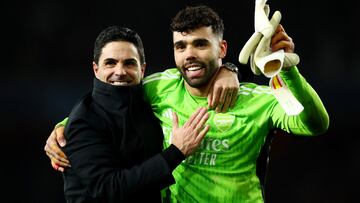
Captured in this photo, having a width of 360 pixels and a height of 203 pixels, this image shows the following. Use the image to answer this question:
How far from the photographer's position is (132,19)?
505 cm

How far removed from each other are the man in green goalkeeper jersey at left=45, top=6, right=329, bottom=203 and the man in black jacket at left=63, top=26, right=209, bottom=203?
112 millimetres

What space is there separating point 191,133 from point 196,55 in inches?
12.6

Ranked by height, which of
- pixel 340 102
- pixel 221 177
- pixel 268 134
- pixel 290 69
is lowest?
pixel 340 102

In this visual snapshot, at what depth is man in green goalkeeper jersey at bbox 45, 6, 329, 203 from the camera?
189 cm

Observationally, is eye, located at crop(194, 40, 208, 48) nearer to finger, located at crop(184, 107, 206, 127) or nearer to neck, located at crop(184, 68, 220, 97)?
neck, located at crop(184, 68, 220, 97)

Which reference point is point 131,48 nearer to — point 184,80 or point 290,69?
point 184,80

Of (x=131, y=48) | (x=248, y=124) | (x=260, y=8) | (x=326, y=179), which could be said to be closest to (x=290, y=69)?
(x=260, y=8)

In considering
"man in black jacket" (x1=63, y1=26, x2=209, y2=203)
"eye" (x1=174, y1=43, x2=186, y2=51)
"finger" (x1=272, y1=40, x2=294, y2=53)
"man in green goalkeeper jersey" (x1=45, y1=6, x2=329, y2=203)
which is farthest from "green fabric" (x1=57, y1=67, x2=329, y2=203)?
"finger" (x1=272, y1=40, x2=294, y2=53)

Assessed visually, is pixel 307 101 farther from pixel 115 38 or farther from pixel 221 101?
pixel 115 38

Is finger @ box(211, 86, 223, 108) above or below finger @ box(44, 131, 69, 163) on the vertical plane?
above

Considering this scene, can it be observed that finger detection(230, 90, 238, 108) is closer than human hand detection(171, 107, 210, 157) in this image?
No

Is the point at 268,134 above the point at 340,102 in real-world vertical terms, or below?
above

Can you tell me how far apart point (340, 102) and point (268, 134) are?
3.41m

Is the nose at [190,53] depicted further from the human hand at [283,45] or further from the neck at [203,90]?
the human hand at [283,45]
